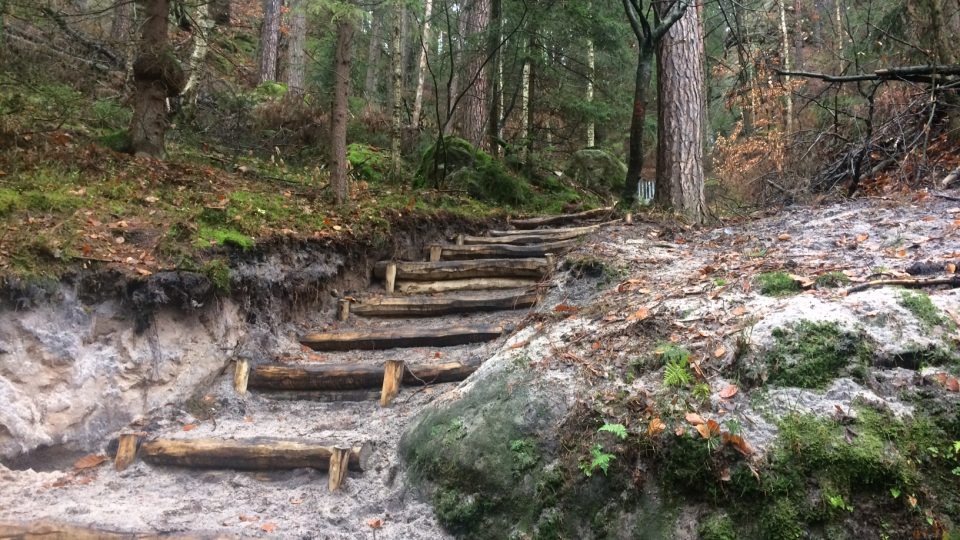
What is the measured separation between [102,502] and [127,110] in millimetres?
6977

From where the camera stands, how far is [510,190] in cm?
1045

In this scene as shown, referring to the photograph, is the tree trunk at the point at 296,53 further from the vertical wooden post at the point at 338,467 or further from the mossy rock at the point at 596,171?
the vertical wooden post at the point at 338,467

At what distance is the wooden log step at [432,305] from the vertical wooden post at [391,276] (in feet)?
1.75

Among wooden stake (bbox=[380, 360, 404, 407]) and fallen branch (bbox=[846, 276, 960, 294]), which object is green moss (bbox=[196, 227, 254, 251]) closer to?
wooden stake (bbox=[380, 360, 404, 407])

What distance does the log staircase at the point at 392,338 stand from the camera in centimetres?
371

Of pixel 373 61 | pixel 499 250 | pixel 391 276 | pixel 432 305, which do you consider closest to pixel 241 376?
pixel 432 305

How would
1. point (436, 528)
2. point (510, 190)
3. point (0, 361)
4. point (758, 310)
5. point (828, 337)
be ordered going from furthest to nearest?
point (510, 190) → point (0, 361) → point (758, 310) → point (436, 528) → point (828, 337)

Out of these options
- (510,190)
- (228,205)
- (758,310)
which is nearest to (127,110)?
(228,205)

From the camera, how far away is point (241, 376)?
4652 millimetres

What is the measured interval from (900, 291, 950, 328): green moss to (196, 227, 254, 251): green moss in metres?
4.64

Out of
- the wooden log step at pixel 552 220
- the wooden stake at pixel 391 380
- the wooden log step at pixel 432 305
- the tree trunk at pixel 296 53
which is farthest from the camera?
the tree trunk at pixel 296 53

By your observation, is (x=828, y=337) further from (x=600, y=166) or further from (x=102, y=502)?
(x=600, y=166)

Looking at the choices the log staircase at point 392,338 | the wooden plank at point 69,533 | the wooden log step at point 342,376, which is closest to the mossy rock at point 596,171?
the log staircase at point 392,338

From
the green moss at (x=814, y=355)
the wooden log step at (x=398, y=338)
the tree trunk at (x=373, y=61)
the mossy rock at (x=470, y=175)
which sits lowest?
the wooden log step at (x=398, y=338)
